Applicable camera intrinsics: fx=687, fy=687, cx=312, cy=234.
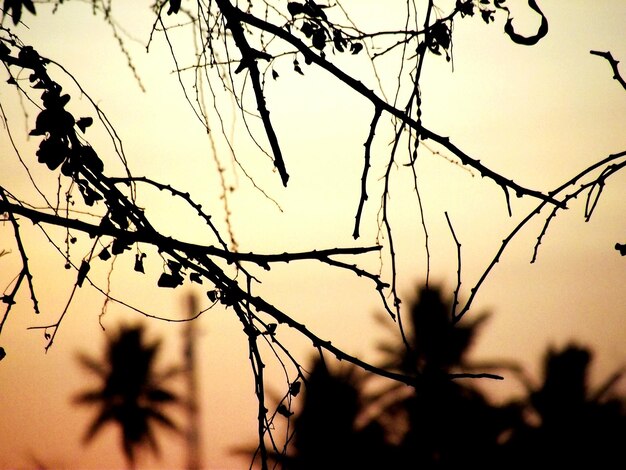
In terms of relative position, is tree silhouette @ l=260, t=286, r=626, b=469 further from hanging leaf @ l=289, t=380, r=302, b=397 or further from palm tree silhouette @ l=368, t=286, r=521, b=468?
hanging leaf @ l=289, t=380, r=302, b=397

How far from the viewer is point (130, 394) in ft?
58.8

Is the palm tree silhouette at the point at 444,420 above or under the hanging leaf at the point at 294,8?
above

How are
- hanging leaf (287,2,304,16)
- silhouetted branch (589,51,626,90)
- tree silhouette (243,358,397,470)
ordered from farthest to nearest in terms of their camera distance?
tree silhouette (243,358,397,470) → hanging leaf (287,2,304,16) → silhouetted branch (589,51,626,90)

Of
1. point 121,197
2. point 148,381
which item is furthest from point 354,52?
point 148,381

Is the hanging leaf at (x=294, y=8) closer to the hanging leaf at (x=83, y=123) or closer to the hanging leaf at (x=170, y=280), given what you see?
the hanging leaf at (x=83, y=123)

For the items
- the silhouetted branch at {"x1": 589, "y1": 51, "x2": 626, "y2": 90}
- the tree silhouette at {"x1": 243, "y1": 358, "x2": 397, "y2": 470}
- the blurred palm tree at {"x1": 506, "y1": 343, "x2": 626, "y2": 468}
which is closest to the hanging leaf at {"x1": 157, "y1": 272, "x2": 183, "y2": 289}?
the silhouetted branch at {"x1": 589, "y1": 51, "x2": 626, "y2": 90}

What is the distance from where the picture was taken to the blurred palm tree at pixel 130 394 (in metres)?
17.7

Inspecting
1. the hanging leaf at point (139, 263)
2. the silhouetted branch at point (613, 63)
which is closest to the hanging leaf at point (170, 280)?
the hanging leaf at point (139, 263)

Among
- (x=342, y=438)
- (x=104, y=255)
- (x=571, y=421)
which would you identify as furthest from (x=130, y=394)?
(x=104, y=255)

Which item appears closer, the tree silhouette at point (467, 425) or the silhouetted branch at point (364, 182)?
the silhouetted branch at point (364, 182)

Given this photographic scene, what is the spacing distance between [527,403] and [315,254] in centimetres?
1561

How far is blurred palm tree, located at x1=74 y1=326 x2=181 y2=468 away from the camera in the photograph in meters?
17.7

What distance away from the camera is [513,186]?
1.79 m

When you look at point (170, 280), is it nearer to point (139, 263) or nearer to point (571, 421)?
point (139, 263)
